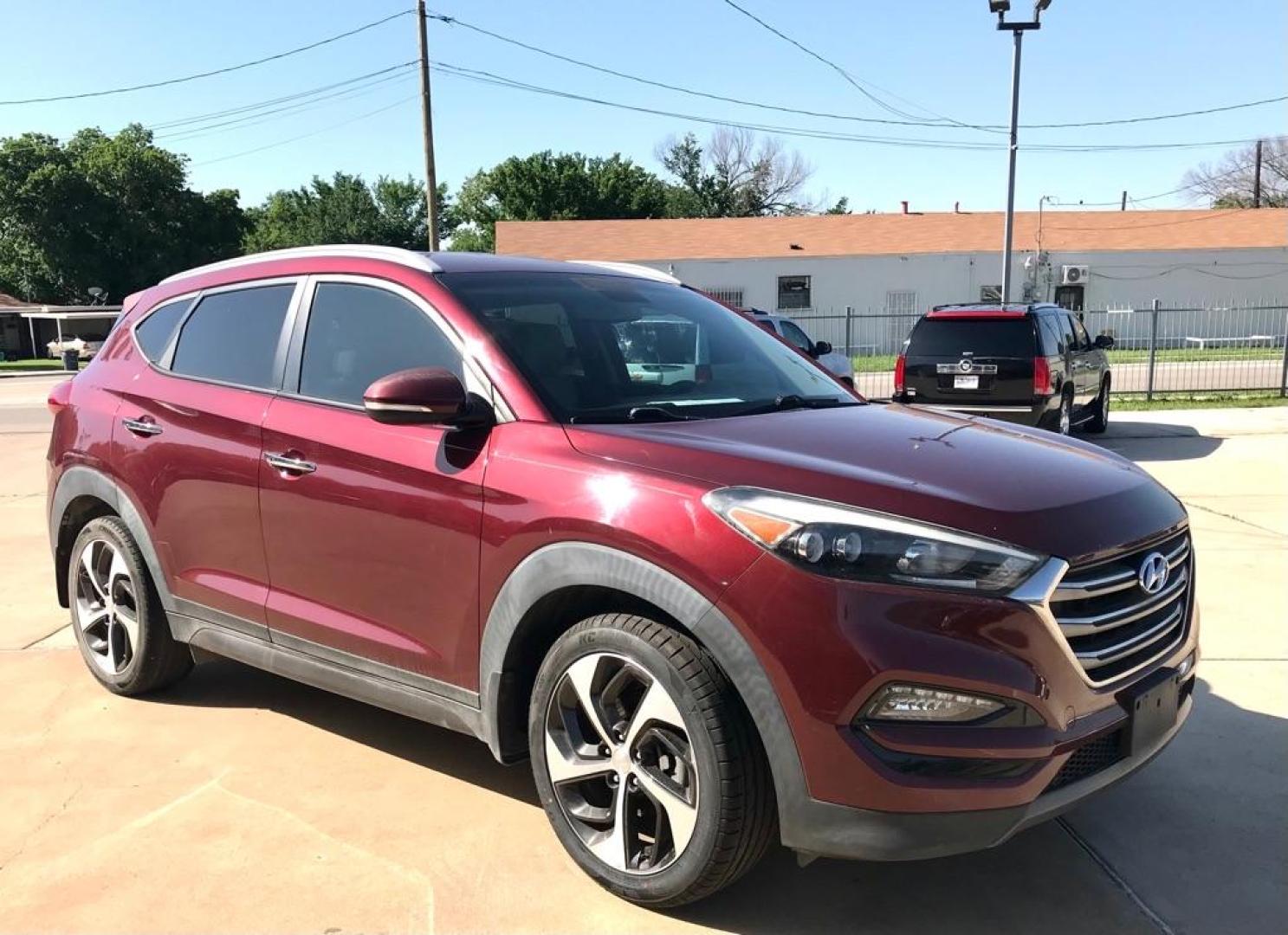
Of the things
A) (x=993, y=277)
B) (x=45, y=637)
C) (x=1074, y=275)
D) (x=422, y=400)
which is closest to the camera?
(x=422, y=400)

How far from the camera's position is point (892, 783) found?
94.3 inches

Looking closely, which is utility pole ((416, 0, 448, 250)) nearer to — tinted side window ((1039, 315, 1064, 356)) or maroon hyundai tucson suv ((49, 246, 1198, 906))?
tinted side window ((1039, 315, 1064, 356))

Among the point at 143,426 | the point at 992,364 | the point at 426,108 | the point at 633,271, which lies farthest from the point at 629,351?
the point at 426,108

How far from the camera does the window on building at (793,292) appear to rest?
3738 centimetres

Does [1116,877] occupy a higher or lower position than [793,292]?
lower

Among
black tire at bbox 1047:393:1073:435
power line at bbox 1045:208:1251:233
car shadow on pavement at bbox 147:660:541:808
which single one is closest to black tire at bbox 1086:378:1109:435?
black tire at bbox 1047:393:1073:435

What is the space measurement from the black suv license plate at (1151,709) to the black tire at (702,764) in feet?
3.10

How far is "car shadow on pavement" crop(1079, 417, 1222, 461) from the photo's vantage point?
11578 mm

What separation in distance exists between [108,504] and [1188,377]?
2378cm

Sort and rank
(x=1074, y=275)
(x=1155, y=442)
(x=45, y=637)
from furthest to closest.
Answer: (x=1074, y=275), (x=1155, y=442), (x=45, y=637)

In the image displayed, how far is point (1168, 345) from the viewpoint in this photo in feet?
108

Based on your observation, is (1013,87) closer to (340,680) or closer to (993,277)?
(340,680)

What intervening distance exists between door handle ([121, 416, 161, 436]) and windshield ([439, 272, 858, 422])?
153 centimetres

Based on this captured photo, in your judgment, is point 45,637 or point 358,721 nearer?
point 358,721
